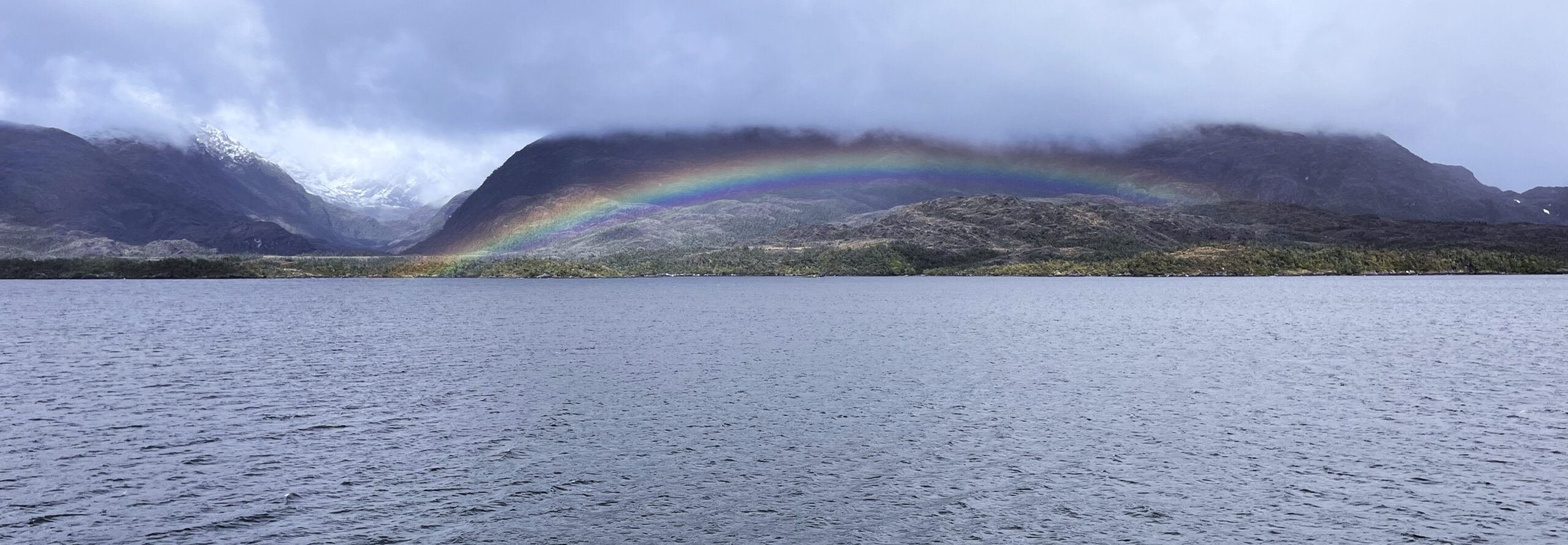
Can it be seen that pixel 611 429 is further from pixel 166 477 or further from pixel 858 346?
pixel 858 346

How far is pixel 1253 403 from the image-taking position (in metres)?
76.6

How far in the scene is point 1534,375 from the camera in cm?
9162

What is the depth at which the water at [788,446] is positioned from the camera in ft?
141

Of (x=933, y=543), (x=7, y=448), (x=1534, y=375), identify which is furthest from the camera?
(x=1534, y=375)

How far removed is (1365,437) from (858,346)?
72789mm

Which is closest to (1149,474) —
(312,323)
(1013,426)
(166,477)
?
(1013,426)

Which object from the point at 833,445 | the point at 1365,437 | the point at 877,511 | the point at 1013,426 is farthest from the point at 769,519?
the point at 1365,437

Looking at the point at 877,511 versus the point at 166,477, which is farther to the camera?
the point at 166,477

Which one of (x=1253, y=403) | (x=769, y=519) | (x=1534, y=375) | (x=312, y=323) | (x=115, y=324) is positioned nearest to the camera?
(x=769, y=519)

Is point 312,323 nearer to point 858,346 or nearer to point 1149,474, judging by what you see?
point 858,346

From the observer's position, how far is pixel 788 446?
5931cm

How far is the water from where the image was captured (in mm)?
42969

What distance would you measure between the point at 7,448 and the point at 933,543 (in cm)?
5547

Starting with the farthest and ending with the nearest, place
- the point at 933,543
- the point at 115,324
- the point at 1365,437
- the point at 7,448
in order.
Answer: the point at 115,324, the point at 1365,437, the point at 7,448, the point at 933,543
